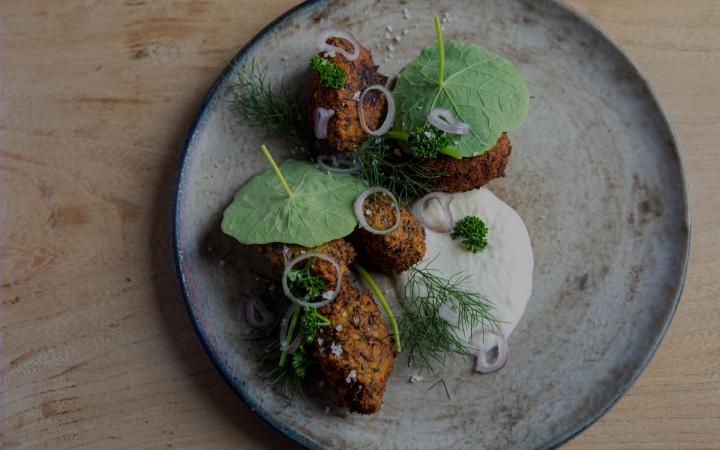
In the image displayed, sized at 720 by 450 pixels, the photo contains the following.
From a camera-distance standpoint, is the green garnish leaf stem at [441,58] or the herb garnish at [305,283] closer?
the herb garnish at [305,283]

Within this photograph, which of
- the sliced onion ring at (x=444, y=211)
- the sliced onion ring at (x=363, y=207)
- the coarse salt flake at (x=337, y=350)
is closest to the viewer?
the coarse salt flake at (x=337, y=350)

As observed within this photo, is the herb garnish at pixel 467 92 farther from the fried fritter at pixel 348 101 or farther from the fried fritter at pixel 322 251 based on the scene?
the fried fritter at pixel 322 251

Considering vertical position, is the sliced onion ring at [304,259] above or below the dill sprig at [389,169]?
below

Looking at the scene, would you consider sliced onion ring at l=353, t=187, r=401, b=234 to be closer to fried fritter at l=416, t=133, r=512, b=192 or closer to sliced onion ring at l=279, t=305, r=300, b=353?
fried fritter at l=416, t=133, r=512, b=192

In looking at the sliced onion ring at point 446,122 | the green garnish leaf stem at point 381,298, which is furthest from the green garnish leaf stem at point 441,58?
the green garnish leaf stem at point 381,298

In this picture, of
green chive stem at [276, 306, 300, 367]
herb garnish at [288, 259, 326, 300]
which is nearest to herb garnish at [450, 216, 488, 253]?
herb garnish at [288, 259, 326, 300]

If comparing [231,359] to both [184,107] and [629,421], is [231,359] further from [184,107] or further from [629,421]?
[629,421]

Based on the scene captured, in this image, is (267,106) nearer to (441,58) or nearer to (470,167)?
(441,58)
